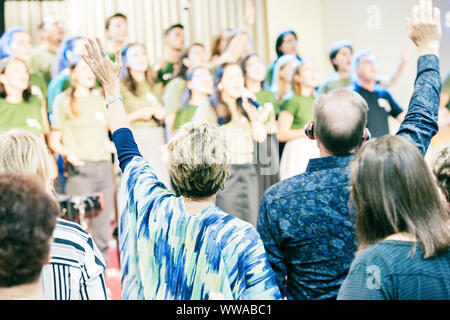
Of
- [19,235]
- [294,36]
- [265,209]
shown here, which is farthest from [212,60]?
[19,235]

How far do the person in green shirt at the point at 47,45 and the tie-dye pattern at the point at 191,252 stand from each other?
3.21 meters

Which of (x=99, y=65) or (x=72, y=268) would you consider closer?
(x=72, y=268)

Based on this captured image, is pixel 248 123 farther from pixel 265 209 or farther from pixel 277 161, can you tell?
pixel 265 209

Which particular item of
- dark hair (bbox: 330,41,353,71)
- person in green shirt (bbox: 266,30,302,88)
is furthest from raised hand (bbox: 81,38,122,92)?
dark hair (bbox: 330,41,353,71)

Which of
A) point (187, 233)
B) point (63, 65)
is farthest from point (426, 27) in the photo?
point (63, 65)

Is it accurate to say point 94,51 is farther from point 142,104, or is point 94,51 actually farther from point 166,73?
point 166,73

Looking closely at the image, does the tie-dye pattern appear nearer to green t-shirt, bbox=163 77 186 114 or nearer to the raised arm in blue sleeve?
the raised arm in blue sleeve

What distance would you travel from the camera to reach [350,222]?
1567 millimetres

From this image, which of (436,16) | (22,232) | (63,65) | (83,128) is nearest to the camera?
(22,232)

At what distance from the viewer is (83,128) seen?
412 centimetres

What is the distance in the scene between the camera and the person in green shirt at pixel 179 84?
446cm

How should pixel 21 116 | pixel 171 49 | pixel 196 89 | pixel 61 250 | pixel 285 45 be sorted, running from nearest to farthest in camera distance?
pixel 61 250, pixel 21 116, pixel 196 89, pixel 171 49, pixel 285 45

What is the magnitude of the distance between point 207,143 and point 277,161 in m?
3.15

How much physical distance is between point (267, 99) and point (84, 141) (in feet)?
4.77
